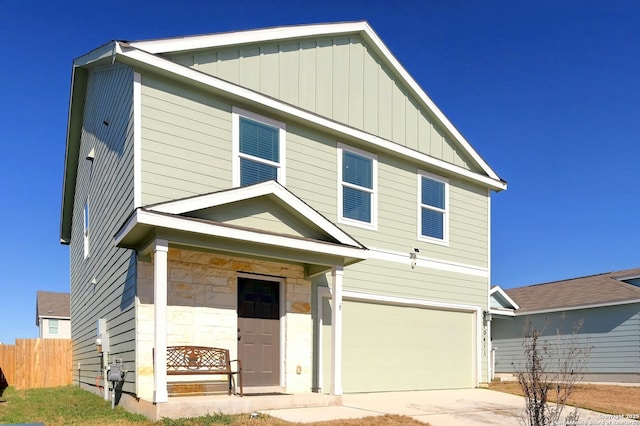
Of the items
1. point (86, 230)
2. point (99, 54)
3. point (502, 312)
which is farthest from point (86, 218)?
point (502, 312)

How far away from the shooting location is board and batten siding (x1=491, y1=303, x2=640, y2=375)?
1873cm

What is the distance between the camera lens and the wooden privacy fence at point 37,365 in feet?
57.3

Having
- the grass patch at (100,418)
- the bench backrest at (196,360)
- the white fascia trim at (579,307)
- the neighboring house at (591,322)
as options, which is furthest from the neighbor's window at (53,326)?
the bench backrest at (196,360)

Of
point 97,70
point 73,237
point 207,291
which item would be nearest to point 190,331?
point 207,291

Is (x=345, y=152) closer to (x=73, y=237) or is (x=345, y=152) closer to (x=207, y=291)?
(x=207, y=291)

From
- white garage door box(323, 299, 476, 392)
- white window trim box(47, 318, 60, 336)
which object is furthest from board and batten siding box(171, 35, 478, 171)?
white window trim box(47, 318, 60, 336)

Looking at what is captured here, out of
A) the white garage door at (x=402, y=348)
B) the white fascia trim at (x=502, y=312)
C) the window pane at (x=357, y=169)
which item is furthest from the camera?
the white fascia trim at (x=502, y=312)

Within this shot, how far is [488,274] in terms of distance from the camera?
49.6ft

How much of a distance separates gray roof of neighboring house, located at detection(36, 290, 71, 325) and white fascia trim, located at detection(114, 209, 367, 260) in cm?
A: 3343

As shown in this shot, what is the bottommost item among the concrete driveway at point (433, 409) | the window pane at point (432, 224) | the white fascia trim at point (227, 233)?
the concrete driveway at point (433, 409)

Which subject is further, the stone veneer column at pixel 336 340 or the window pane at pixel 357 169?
the window pane at pixel 357 169

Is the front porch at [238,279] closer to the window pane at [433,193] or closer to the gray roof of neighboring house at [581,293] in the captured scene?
the window pane at [433,193]

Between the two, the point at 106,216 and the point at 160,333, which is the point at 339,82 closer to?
the point at 106,216

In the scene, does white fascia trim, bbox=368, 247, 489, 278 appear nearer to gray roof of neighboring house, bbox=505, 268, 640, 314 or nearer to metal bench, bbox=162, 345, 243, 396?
metal bench, bbox=162, 345, 243, 396
